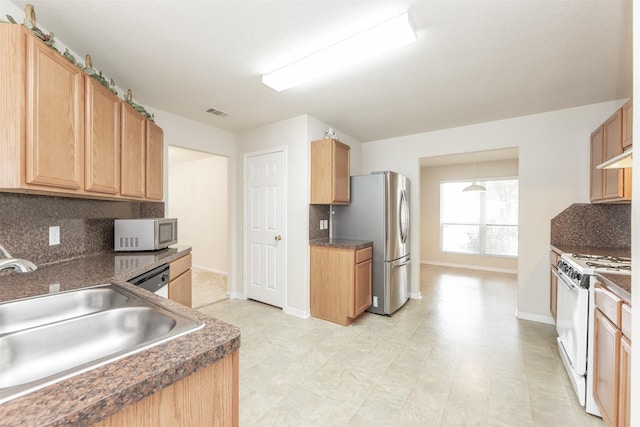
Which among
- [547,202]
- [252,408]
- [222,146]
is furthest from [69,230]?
[547,202]

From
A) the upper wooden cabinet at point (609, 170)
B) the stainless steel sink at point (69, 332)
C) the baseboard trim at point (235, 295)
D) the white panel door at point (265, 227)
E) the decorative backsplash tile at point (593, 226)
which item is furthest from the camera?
the baseboard trim at point (235, 295)

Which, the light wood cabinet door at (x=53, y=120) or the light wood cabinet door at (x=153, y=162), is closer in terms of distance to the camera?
the light wood cabinet door at (x=53, y=120)

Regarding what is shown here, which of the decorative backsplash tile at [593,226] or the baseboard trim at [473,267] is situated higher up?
the decorative backsplash tile at [593,226]

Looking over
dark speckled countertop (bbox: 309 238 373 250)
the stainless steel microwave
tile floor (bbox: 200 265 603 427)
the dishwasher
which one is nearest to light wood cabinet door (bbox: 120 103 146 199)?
the stainless steel microwave

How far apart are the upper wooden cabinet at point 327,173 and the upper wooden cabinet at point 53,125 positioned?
1.87 metres

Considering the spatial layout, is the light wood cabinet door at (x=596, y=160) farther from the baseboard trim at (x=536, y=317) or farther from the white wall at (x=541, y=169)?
the baseboard trim at (x=536, y=317)

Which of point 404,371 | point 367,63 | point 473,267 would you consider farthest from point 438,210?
point 367,63

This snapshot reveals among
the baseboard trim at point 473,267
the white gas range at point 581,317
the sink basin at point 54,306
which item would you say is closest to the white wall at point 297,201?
the sink basin at point 54,306

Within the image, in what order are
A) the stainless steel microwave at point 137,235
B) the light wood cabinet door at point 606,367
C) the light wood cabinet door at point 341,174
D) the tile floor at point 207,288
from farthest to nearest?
the tile floor at point 207,288 → the light wood cabinet door at point 341,174 → the stainless steel microwave at point 137,235 → the light wood cabinet door at point 606,367

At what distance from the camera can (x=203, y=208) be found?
5.68 m

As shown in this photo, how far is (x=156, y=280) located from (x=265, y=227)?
5.71 feet

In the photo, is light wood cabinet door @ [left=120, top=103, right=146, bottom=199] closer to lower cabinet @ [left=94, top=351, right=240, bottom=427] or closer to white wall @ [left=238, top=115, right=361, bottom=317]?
white wall @ [left=238, top=115, right=361, bottom=317]

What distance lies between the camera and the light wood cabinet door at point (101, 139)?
1.66 metres

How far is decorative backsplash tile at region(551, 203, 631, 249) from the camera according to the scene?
271cm
